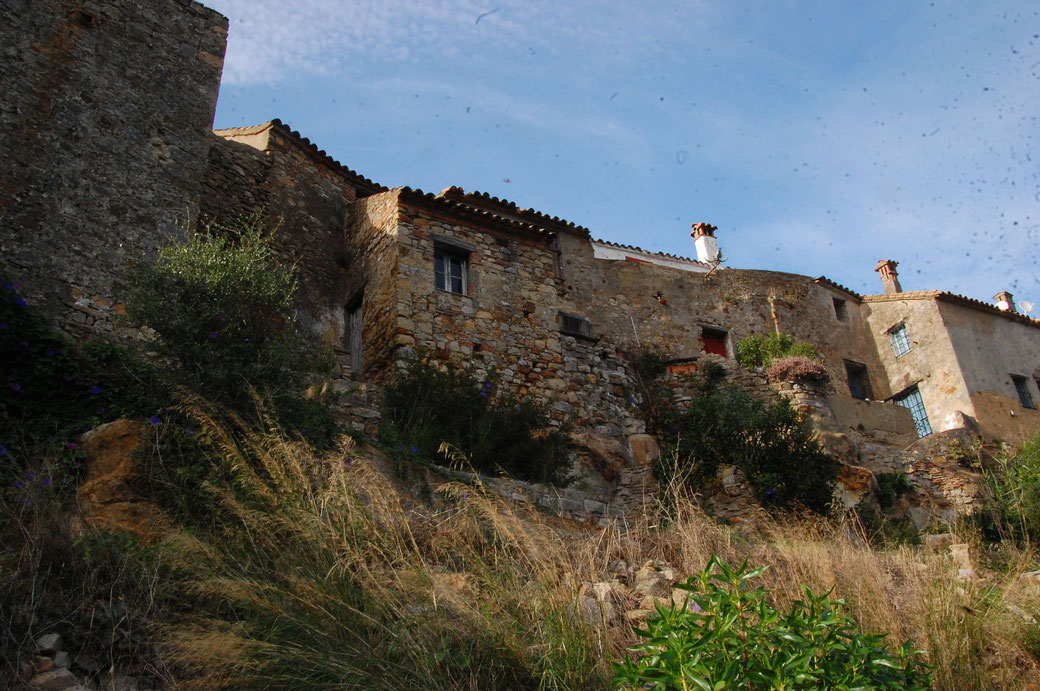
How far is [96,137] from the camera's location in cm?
1123

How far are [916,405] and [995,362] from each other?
8.22 ft

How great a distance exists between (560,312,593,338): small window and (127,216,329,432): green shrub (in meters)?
5.54

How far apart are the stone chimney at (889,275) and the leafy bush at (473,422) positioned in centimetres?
1743

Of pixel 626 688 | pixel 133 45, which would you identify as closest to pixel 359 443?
pixel 626 688

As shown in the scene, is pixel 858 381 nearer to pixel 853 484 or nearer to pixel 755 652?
pixel 853 484

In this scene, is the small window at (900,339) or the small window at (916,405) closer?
the small window at (916,405)

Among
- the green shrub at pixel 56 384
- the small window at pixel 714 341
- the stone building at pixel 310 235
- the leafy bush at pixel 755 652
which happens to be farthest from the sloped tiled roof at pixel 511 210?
the leafy bush at pixel 755 652

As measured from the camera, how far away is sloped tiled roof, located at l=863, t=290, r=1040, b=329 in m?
22.0

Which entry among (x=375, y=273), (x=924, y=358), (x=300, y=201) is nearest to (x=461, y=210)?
(x=375, y=273)

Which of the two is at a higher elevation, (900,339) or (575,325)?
(900,339)

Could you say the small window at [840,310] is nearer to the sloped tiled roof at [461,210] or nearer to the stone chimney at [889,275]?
the stone chimney at [889,275]

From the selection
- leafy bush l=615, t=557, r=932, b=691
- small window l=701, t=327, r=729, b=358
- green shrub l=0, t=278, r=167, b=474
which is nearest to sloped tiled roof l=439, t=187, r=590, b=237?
small window l=701, t=327, r=729, b=358

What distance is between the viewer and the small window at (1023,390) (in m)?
21.5

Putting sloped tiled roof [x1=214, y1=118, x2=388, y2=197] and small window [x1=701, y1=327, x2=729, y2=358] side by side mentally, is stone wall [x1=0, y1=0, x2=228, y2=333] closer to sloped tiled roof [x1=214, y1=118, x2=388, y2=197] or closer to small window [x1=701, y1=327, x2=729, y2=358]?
sloped tiled roof [x1=214, y1=118, x2=388, y2=197]
